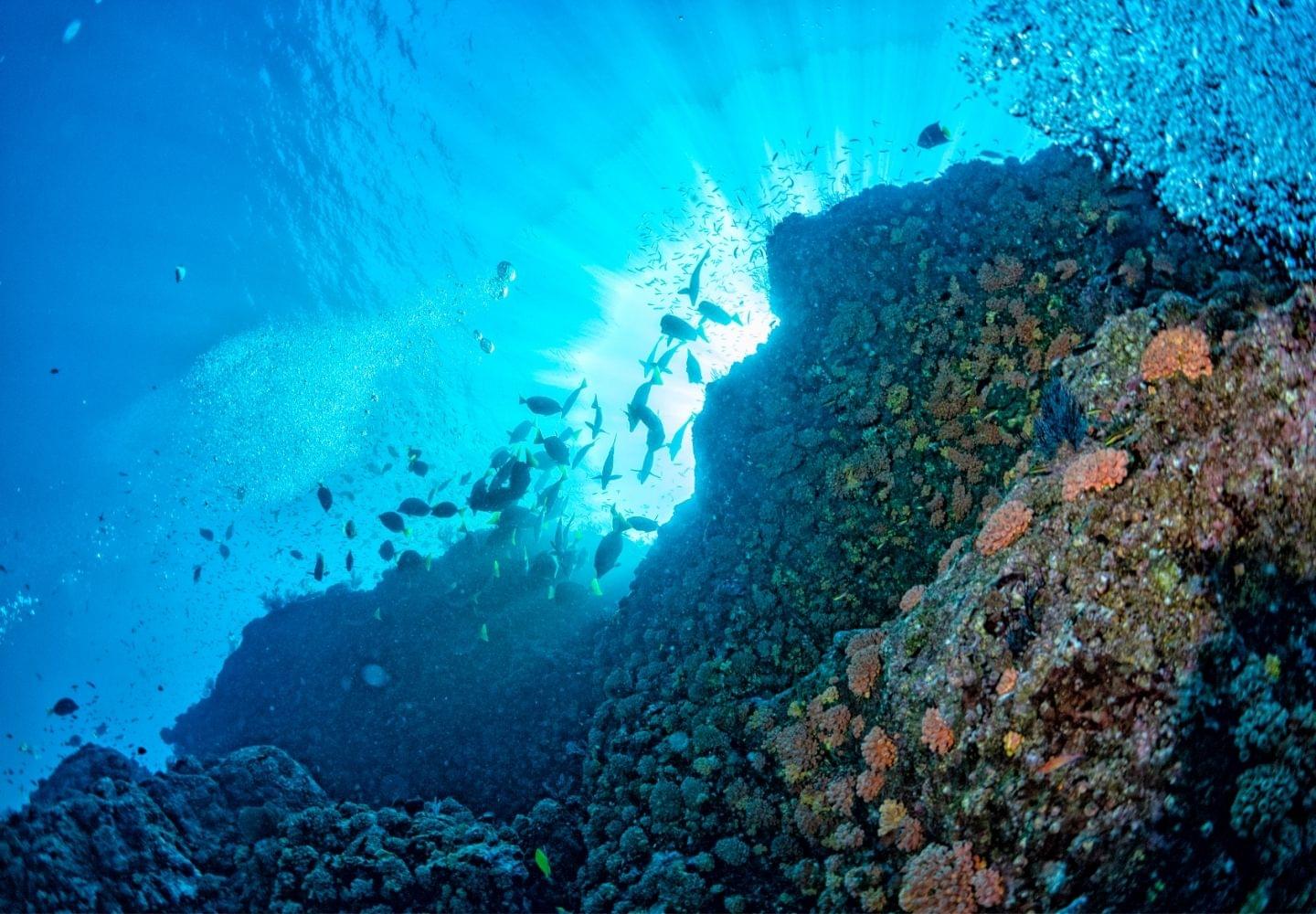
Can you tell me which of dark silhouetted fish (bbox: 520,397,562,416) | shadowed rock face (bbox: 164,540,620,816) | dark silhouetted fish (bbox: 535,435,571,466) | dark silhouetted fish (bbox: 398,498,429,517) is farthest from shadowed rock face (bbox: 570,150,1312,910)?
dark silhouetted fish (bbox: 398,498,429,517)

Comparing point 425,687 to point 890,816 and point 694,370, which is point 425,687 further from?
point 890,816

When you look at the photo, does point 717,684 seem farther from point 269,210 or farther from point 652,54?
point 269,210

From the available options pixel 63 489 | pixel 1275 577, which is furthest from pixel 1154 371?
pixel 63 489

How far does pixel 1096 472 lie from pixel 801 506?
396 cm

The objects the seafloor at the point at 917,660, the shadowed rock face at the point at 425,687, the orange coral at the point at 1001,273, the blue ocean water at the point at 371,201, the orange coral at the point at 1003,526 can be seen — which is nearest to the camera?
the seafloor at the point at 917,660

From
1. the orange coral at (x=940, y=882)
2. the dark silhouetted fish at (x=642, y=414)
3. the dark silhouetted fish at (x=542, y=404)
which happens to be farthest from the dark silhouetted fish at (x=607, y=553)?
the orange coral at (x=940, y=882)

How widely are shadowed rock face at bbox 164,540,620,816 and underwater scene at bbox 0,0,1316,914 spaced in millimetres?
108

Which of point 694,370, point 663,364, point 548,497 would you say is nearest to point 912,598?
point 694,370

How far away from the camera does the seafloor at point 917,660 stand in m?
3.27

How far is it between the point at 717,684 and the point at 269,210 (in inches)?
1117

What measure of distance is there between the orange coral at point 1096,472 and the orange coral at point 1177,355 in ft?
2.19

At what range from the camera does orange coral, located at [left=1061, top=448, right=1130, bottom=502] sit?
12.2ft

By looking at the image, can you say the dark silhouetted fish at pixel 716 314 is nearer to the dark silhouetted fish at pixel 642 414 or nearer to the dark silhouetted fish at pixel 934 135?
the dark silhouetted fish at pixel 642 414

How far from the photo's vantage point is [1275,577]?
11.1ft
